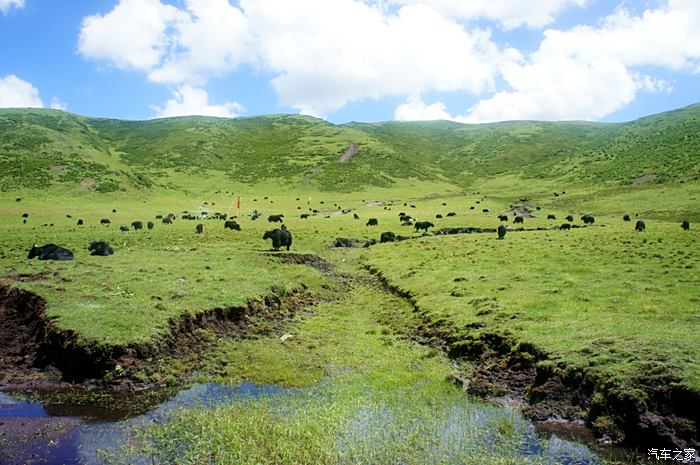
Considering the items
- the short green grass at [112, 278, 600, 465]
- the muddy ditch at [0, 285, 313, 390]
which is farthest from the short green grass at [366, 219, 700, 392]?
the muddy ditch at [0, 285, 313, 390]

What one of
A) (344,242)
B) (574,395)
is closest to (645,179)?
(344,242)

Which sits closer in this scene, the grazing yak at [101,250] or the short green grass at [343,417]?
the short green grass at [343,417]

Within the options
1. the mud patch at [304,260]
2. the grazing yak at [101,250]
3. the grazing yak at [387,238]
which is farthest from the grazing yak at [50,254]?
the grazing yak at [387,238]

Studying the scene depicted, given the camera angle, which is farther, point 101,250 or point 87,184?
point 87,184

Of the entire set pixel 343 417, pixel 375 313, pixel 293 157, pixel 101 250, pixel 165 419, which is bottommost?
pixel 165 419

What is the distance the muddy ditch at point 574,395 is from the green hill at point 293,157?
8664 centimetres

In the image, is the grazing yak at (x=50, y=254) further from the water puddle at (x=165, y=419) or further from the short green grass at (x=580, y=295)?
the short green grass at (x=580, y=295)

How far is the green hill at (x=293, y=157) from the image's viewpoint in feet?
332

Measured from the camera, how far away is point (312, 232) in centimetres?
5372

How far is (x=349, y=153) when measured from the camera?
162 meters

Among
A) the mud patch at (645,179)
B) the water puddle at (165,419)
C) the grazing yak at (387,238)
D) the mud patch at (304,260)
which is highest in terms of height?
the mud patch at (645,179)

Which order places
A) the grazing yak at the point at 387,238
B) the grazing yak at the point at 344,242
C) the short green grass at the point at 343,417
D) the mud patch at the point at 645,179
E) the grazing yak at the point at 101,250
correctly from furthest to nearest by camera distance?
the mud patch at the point at 645,179 < the grazing yak at the point at 387,238 < the grazing yak at the point at 344,242 < the grazing yak at the point at 101,250 < the short green grass at the point at 343,417

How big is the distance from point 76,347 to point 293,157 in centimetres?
14490

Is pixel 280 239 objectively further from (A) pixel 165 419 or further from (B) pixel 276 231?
(A) pixel 165 419
